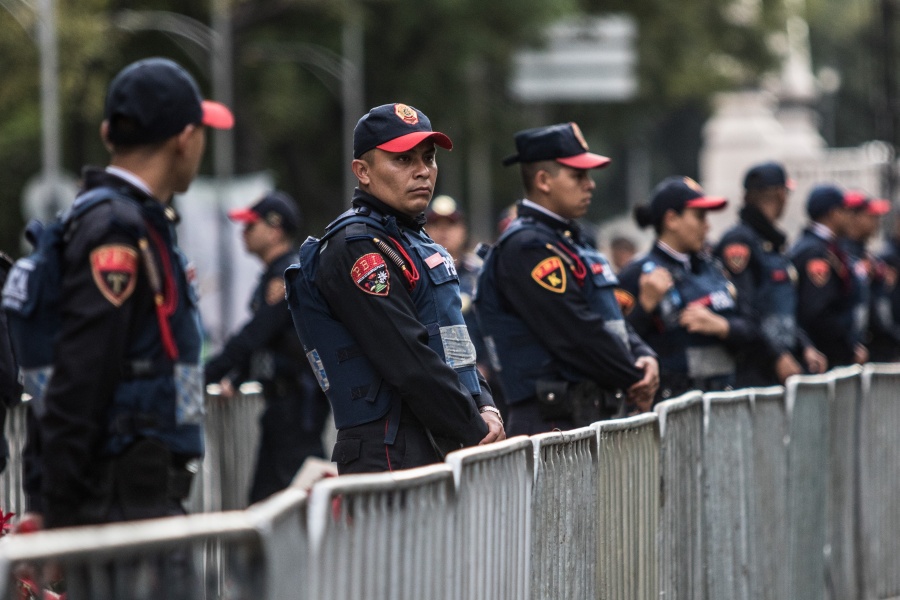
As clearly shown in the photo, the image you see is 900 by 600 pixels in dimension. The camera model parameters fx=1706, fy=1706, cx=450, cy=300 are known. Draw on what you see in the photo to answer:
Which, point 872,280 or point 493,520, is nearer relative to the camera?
point 493,520

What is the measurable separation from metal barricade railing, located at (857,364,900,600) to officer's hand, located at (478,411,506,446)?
3.70 m

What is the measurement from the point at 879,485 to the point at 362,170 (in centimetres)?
434

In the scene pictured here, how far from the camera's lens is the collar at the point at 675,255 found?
8.61 meters

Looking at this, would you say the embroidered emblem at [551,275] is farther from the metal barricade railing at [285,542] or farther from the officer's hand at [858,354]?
the officer's hand at [858,354]

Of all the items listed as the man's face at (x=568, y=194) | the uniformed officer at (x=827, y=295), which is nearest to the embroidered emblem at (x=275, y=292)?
the man's face at (x=568, y=194)

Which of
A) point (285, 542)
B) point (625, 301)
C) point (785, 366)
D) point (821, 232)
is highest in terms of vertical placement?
point (821, 232)

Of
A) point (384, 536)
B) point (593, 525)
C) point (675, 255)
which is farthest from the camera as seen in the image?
point (675, 255)

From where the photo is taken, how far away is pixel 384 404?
509 cm

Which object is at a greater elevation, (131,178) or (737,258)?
(131,178)

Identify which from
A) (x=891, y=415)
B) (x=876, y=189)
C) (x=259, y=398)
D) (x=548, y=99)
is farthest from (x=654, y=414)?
(x=548, y=99)

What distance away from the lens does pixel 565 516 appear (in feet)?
16.3

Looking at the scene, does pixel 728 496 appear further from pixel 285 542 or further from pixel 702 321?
pixel 285 542

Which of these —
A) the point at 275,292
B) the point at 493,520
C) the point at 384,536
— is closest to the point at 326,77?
the point at 275,292

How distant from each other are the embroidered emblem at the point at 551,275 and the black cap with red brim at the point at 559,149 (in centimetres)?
51
